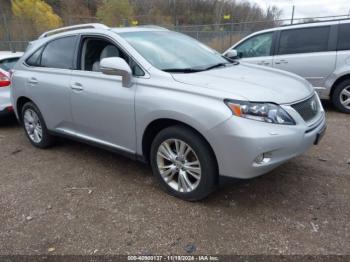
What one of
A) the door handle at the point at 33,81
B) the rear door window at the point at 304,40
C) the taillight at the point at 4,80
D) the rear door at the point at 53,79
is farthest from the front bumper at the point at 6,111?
the rear door window at the point at 304,40

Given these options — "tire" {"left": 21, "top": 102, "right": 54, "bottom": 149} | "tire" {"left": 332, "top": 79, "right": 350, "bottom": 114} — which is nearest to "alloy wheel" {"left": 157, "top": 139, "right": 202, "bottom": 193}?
"tire" {"left": 21, "top": 102, "right": 54, "bottom": 149}

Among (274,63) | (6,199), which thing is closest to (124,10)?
(274,63)

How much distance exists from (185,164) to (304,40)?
4.60m

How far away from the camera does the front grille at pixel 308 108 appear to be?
287cm

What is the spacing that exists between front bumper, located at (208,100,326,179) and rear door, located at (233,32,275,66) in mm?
4126

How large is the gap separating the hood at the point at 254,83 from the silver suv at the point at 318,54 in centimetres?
265

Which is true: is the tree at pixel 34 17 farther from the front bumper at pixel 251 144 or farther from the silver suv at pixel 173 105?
the front bumper at pixel 251 144

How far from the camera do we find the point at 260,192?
10.6 feet

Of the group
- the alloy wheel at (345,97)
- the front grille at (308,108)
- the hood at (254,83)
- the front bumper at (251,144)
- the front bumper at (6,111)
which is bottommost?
the front bumper at (6,111)

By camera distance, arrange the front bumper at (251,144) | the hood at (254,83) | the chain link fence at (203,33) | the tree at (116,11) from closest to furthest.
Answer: the front bumper at (251,144), the hood at (254,83), the chain link fence at (203,33), the tree at (116,11)

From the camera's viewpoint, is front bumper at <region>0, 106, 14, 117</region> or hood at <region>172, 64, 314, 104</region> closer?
hood at <region>172, 64, 314, 104</region>

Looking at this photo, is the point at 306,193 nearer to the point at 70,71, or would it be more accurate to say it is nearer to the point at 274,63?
the point at 70,71

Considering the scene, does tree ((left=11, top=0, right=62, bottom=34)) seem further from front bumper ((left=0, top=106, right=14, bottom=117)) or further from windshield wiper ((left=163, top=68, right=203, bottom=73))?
windshield wiper ((left=163, top=68, right=203, bottom=73))

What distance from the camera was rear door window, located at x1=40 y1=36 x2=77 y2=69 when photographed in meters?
3.95
